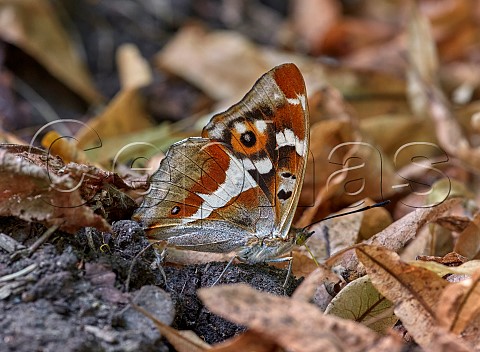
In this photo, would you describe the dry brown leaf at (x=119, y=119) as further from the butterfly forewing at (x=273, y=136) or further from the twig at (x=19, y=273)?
the twig at (x=19, y=273)

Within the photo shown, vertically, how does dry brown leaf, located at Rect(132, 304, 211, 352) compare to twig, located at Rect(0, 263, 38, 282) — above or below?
below

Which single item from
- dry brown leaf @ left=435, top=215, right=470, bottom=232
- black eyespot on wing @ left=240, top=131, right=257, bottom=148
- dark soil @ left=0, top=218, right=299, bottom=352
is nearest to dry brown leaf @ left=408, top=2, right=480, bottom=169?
dry brown leaf @ left=435, top=215, right=470, bottom=232

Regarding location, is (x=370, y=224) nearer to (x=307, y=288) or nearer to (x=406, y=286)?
(x=406, y=286)

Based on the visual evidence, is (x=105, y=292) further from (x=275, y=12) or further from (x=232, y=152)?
(x=275, y=12)

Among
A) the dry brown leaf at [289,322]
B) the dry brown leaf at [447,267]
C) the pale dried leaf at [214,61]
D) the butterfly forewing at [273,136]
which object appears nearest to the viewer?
the dry brown leaf at [289,322]

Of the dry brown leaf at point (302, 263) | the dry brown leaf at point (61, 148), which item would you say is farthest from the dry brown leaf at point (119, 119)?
the dry brown leaf at point (302, 263)

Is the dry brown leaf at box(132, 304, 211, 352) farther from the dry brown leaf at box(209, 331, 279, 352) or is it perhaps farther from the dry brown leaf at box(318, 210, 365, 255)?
the dry brown leaf at box(318, 210, 365, 255)

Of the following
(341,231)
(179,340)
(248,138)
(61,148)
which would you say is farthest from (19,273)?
(341,231)
